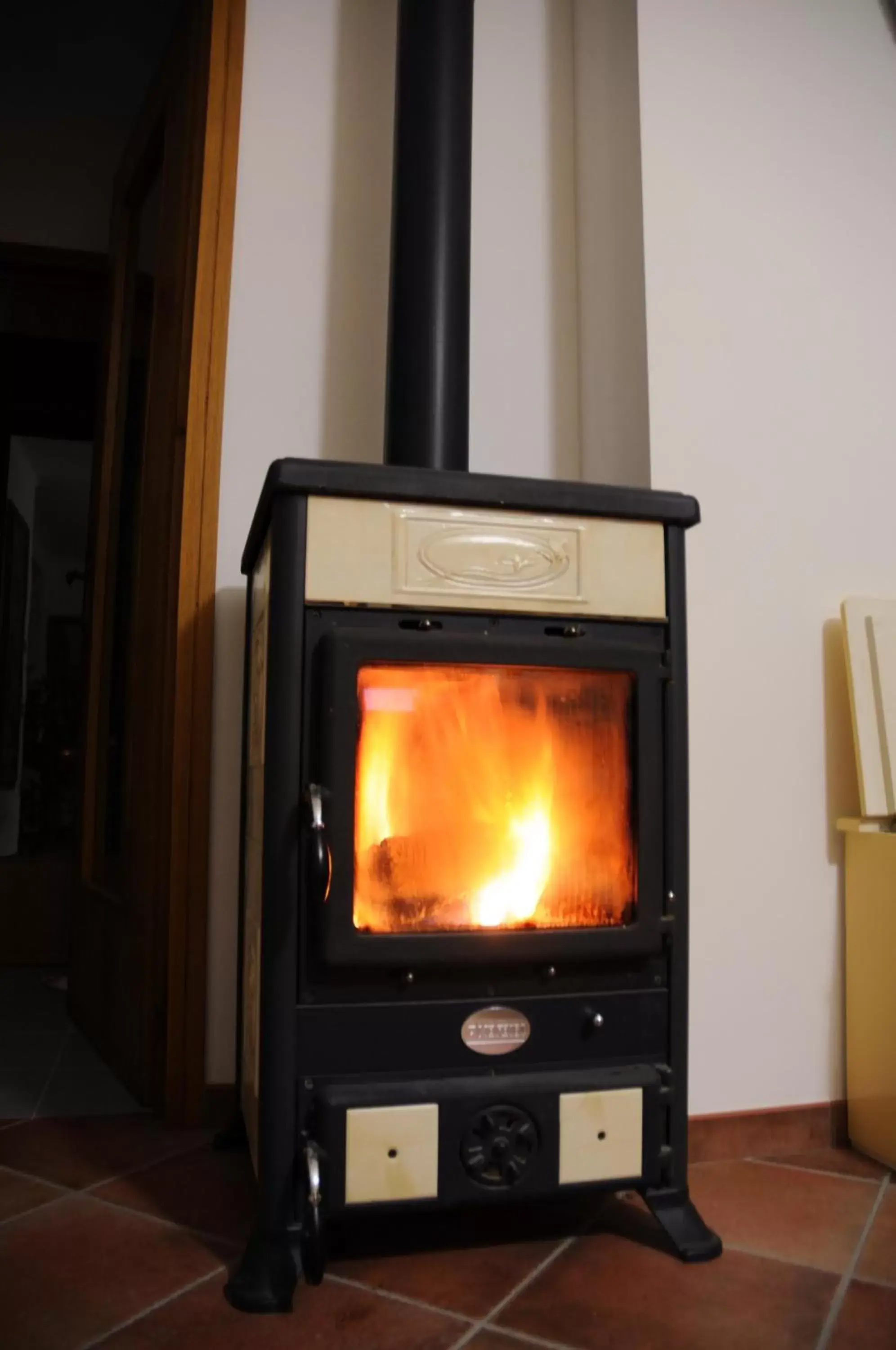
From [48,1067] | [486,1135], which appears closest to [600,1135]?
[486,1135]

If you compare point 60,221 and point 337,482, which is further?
point 60,221

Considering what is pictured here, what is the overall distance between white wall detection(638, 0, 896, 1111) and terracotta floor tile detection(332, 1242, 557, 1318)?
0.47m

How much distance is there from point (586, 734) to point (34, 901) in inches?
90.5

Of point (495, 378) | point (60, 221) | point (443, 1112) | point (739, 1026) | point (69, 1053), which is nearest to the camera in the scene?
point (443, 1112)

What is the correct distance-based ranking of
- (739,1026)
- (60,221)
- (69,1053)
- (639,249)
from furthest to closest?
(60,221)
(69,1053)
(639,249)
(739,1026)

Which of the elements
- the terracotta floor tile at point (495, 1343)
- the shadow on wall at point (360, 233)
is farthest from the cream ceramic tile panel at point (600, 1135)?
the shadow on wall at point (360, 233)

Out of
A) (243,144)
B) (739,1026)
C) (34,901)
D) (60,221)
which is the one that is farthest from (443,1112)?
(60,221)

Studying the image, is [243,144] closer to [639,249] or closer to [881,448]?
[639,249]

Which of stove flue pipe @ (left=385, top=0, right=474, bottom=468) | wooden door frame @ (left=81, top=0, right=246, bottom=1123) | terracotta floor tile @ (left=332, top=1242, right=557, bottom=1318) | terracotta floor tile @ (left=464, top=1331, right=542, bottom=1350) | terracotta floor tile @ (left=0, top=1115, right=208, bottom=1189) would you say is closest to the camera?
terracotta floor tile @ (left=464, top=1331, right=542, bottom=1350)

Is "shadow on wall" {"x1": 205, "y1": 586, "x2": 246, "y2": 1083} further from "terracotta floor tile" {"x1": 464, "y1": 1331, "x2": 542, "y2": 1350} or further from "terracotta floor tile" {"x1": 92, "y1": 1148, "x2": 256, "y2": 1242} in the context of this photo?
"terracotta floor tile" {"x1": 464, "y1": 1331, "x2": 542, "y2": 1350}

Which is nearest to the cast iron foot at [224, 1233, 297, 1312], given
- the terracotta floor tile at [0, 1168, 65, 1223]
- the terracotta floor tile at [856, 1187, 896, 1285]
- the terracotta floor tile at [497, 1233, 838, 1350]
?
the terracotta floor tile at [497, 1233, 838, 1350]

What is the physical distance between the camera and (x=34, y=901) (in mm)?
3037

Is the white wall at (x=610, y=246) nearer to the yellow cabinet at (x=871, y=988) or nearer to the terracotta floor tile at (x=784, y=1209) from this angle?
the yellow cabinet at (x=871, y=988)

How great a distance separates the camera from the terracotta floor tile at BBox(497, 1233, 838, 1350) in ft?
3.53
